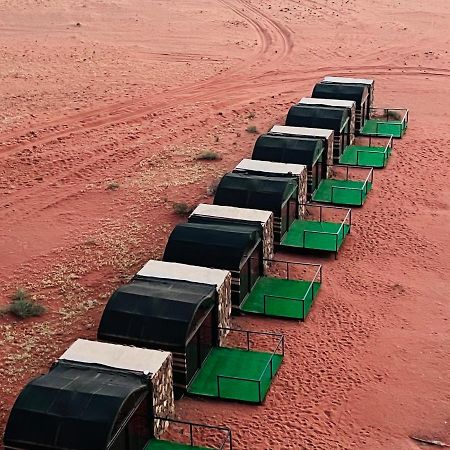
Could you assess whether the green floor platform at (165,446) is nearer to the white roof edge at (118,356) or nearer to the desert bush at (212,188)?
the white roof edge at (118,356)

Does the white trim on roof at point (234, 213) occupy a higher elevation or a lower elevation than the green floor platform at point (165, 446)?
higher

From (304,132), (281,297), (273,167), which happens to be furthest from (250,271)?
(304,132)

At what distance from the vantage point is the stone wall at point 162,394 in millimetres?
20516

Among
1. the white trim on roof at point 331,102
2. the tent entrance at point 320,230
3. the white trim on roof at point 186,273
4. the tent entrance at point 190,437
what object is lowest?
the tent entrance at point 190,437

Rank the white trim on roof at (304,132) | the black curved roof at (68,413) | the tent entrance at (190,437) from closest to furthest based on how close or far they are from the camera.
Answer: the black curved roof at (68,413) → the tent entrance at (190,437) → the white trim on roof at (304,132)

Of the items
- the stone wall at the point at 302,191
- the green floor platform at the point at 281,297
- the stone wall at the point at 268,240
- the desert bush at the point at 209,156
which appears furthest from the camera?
the desert bush at the point at 209,156

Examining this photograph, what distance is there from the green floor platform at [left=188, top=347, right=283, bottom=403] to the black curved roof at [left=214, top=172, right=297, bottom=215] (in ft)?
22.5

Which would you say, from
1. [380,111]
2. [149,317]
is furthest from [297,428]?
[380,111]

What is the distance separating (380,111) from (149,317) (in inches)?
1047

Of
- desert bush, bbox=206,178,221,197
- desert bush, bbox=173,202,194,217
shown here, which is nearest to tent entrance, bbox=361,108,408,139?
desert bush, bbox=206,178,221,197

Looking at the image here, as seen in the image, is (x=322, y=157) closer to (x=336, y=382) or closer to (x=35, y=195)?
(x=35, y=195)

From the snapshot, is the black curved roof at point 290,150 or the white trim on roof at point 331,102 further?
the white trim on roof at point 331,102

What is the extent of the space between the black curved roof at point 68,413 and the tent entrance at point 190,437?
146 centimetres

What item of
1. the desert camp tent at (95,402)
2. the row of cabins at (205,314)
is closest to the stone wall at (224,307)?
the row of cabins at (205,314)
